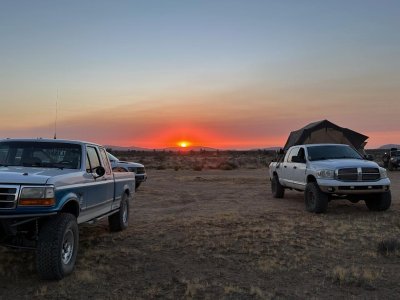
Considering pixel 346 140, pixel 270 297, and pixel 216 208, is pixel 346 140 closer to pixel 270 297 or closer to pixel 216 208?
pixel 216 208

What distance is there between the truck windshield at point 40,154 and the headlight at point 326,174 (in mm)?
6959

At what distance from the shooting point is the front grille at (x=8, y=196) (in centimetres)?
609

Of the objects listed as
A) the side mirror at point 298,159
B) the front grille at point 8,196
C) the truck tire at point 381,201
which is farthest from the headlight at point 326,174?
the front grille at point 8,196

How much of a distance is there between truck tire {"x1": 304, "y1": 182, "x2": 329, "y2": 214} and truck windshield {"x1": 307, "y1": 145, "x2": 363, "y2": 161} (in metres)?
1.21

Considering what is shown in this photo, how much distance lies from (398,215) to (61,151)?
8489 millimetres

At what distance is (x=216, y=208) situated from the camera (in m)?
14.2

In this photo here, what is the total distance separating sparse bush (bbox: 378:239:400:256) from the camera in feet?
26.8

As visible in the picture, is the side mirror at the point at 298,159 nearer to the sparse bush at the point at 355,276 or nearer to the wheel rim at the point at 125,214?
the wheel rim at the point at 125,214

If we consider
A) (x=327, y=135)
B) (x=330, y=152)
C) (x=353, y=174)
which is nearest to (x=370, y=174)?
(x=353, y=174)

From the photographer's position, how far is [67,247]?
22.4ft

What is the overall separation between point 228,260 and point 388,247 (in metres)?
2.70

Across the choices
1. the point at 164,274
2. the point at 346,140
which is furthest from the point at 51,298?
the point at 346,140

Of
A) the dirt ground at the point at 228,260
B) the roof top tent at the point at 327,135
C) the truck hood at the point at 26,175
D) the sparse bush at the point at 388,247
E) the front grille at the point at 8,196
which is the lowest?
the dirt ground at the point at 228,260

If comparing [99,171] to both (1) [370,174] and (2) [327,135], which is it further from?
(2) [327,135]
